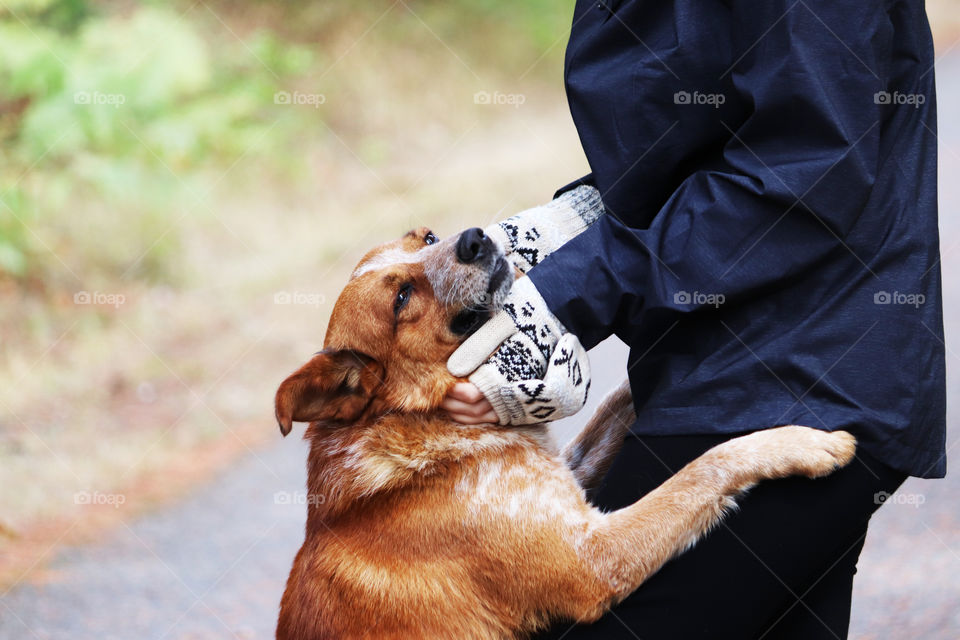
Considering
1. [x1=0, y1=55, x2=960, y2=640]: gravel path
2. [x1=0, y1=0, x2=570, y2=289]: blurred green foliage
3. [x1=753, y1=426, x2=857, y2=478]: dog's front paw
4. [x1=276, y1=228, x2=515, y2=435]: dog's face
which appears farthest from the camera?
[x1=0, y1=0, x2=570, y2=289]: blurred green foliage

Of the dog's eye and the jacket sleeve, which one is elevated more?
the jacket sleeve

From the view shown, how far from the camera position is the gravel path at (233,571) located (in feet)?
14.2

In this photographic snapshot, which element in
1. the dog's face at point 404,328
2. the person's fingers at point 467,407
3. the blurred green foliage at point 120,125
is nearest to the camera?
the person's fingers at point 467,407

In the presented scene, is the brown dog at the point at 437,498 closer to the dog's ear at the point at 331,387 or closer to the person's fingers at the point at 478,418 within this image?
the dog's ear at the point at 331,387

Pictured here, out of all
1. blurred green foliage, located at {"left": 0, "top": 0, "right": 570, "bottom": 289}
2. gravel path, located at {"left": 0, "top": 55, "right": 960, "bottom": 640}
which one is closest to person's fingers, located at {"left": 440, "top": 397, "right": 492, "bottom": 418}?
gravel path, located at {"left": 0, "top": 55, "right": 960, "bottom": 640}

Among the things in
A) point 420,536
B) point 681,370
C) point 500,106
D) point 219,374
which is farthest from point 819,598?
point 500,106

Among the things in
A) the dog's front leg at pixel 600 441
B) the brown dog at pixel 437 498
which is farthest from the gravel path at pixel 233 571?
the brown dog at pixel 437 498

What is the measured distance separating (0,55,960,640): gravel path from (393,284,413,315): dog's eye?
2646 millimetres

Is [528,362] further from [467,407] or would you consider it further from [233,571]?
[233,571]

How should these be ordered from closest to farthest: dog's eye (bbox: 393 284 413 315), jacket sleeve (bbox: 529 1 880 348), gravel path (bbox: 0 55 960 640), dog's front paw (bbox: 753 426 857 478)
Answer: jacket sleeve (bbox: 529 1 880 348) → dog's front paw (bbox: 753 426 857 478) → dog's eye (bbox: 393 284 413 315) → gravel path (bbox: 0 55 960 640)

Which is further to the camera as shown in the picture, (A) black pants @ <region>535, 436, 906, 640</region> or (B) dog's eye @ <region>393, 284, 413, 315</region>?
(B) dog's eye @ <region>393, 284, 413, 315</region>

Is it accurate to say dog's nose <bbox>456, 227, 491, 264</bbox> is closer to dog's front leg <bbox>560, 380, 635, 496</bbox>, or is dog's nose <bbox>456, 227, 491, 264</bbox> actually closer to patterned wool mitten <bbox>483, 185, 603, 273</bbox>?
patterned wool mitten <bbox>483, 185, 603, 273</bbox>

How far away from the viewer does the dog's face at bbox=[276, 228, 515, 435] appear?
256 centimetres

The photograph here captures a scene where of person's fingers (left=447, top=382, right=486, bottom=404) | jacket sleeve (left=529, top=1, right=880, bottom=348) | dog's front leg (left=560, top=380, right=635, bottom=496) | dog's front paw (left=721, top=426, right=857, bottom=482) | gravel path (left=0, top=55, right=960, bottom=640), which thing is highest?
jacket sleeve (left=529, top=1, right=880, bottom=348)
